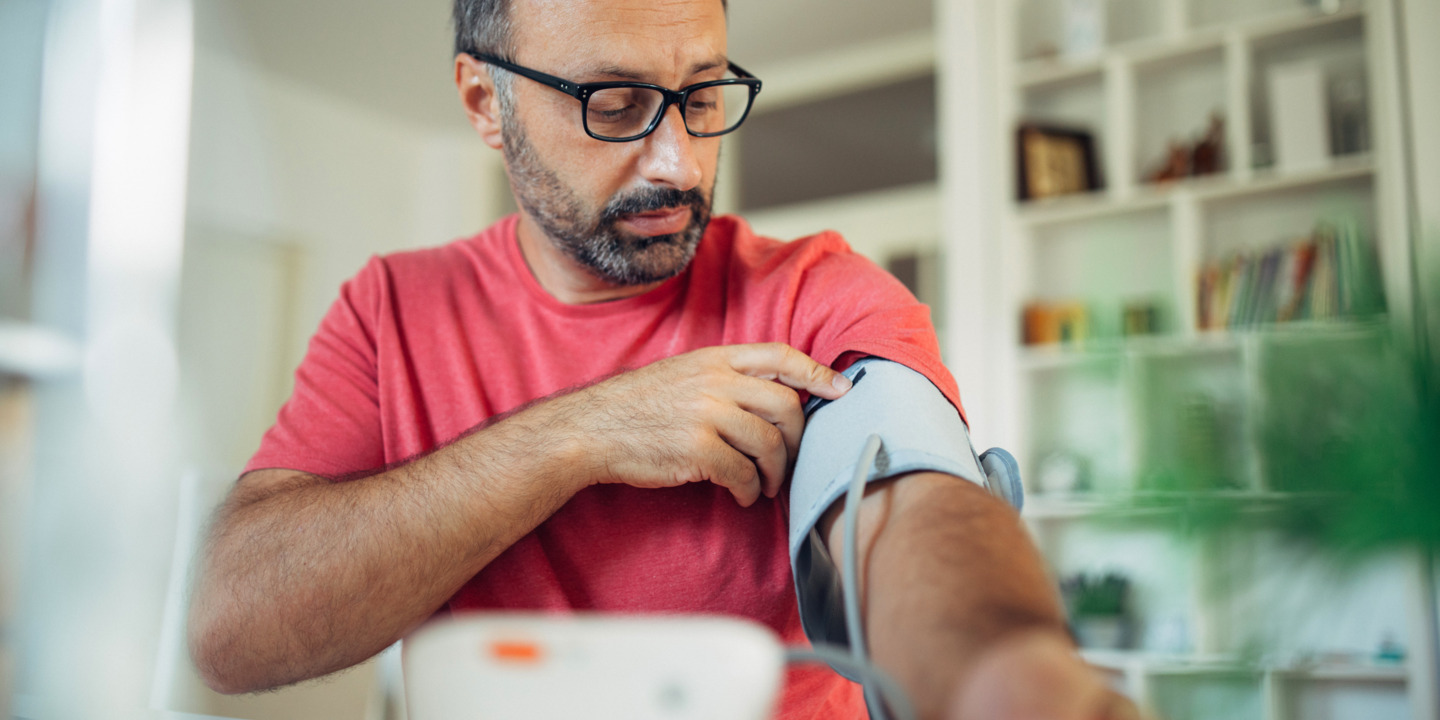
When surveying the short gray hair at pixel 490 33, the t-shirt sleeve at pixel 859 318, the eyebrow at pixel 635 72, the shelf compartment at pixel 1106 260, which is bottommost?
the t-shirt sleeve at pixel 859 318

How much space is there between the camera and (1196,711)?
223 mm

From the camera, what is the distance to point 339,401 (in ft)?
3.02

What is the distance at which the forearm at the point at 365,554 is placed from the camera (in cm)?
69

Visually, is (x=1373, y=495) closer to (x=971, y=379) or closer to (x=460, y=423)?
(x=460, y=423)

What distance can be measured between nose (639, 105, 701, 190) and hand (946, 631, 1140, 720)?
57cm

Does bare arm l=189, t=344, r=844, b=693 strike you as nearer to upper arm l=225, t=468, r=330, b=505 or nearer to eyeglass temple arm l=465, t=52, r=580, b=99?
upper arm l=225, t=468, r=330, b=505

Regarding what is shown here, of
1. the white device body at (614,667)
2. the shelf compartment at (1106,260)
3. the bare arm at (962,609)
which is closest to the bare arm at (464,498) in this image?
the bare arm at (962,609)

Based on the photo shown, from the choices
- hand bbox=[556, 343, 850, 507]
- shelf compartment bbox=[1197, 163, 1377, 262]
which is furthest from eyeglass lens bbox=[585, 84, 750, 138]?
shelf compartment bbox=[1197, 163, 1377, 262]

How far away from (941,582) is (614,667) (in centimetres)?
19

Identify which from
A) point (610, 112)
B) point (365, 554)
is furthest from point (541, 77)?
point (365, 554)

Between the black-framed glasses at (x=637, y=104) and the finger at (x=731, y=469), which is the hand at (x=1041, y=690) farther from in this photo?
the black-framed glasses at (x=637, y=104)

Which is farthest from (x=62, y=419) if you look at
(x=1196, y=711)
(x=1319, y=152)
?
(x=1319, y=152)

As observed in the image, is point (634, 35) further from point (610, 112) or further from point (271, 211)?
point (271, 211)

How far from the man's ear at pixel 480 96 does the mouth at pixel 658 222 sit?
23 cm
